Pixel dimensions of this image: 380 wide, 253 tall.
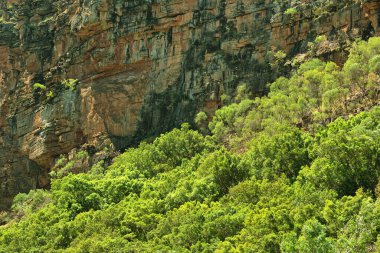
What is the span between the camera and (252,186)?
39.4 m

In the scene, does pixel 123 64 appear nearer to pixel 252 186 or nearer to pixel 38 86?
pixel 38 86

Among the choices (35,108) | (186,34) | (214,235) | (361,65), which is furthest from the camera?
(35,108)

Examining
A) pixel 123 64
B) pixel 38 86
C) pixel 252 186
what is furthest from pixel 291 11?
pixel 38 86

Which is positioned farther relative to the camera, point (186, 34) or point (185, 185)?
point (186, 34)

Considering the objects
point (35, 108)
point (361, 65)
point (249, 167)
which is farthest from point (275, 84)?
point (35, 108)

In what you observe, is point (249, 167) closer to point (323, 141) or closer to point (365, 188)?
point (323, 141)

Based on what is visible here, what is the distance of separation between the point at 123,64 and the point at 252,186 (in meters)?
35.3

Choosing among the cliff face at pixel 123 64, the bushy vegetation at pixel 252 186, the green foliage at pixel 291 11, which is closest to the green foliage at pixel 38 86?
the cliff face at pixel 123 64

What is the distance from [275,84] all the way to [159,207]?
22449mm

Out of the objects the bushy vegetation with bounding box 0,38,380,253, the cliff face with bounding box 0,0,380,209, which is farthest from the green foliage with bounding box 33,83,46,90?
the bushy vegetation with bounding box 0,38,380,253

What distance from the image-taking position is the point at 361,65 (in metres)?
51.9

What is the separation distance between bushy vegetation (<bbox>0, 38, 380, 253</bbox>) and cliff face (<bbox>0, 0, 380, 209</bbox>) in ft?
18.8

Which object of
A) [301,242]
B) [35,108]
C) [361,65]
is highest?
[361,65]

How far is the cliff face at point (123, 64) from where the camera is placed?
2581 inches
